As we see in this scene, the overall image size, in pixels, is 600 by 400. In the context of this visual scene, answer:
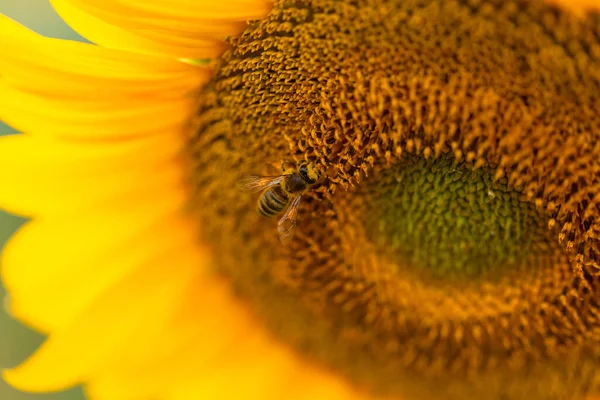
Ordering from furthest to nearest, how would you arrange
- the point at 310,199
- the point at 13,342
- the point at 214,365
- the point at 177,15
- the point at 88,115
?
the point at 13,342
the point at 214,365
the point at 310,199
the point at 88,115
the point at 177,15

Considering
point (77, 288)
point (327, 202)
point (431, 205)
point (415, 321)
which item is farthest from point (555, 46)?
point (77, 288)

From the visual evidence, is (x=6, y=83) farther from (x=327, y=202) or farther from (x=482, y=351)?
(x=482, y=351)

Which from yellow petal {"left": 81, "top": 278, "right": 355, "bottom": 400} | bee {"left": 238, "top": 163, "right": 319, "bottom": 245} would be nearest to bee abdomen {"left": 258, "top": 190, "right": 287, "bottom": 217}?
bee {"left": 238, "top": 163, "right": 319, "bottom": 245}

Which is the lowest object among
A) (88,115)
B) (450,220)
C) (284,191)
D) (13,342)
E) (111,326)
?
(13,342)

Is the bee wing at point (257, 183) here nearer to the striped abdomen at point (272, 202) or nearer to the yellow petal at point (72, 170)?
the striped abdomen at point (272, 202)

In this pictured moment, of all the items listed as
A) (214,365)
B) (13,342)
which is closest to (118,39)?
(214,365)

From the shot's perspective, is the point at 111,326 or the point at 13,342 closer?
the point at 111,326

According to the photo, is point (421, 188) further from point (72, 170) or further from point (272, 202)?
point (72, 170)

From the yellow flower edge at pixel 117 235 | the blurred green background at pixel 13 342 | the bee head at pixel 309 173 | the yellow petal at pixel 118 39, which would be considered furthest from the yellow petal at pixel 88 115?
the blurred green background at pixel 13 342
